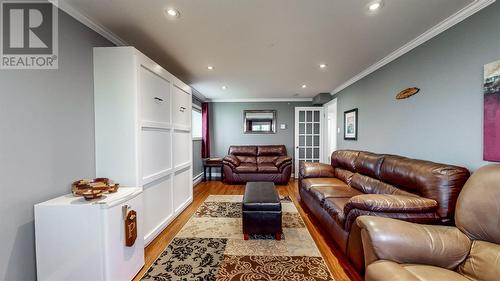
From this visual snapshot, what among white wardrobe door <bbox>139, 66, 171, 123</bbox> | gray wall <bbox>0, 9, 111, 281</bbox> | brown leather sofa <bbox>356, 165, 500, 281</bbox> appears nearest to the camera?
brown leather sofa <bbox>356, 165, 500, 281</bbox>

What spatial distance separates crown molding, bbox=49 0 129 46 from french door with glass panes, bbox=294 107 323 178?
471cm

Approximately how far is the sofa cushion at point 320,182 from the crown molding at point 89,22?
3.20m

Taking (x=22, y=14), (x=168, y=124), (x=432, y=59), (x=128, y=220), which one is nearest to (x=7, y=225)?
(x=128, y=220)

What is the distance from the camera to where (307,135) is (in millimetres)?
6078

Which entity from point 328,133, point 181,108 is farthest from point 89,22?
point 328,133

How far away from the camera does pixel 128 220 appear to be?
170 centimetres

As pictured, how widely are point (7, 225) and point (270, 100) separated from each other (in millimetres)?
5556

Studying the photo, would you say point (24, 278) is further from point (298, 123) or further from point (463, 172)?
point (298, 123)

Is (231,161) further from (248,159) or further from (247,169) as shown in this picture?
(248,159)

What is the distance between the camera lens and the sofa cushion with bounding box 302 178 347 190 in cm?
317

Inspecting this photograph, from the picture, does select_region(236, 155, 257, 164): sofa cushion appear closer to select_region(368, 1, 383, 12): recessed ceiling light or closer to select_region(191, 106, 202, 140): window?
select_region(191, 106, 202, 140): window

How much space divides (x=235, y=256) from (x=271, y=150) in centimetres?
394

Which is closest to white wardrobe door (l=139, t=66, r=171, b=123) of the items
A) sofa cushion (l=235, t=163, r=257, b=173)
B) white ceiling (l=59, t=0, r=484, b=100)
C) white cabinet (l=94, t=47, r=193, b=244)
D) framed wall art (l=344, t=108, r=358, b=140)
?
white cabinet (l=94, t=47, r=193, b=244)

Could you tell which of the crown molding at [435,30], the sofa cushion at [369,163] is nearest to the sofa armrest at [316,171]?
the sofa cushion at [369,163]
